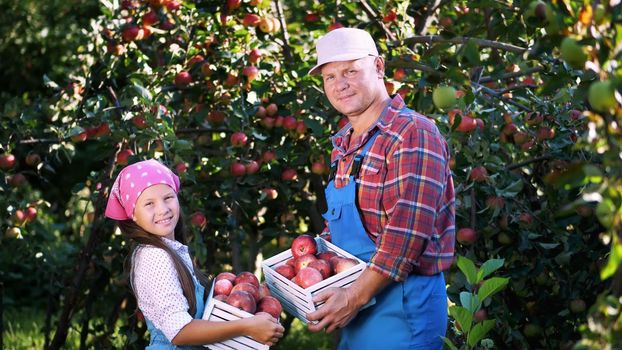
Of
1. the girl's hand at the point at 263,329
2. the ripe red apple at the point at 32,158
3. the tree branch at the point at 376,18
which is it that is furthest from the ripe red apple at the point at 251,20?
the girl's hand at the point at 263,329

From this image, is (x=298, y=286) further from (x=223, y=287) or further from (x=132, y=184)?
(x=132, y=184)

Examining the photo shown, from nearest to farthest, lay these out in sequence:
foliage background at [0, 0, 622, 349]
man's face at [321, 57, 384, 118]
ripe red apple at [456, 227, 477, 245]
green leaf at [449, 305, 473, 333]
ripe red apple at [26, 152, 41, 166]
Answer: green leaf at [449, 305, 473, 333], man's face at [321, 57, 384, 118], ripe red apple at [456, 227, 477, 245], foliage background at [0, 0, 622, 349], ripe red apple at [26, 152, 41, 166]

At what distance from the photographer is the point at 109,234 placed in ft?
13.6

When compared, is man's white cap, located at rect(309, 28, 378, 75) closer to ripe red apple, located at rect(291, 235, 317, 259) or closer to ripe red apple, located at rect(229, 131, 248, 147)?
ripe red apple, located at rect(291, 235, 317, 259)

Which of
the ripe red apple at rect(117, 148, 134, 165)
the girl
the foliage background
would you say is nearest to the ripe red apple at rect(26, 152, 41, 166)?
the foliage background

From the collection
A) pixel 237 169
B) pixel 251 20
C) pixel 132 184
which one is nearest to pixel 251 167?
pixel 237 169

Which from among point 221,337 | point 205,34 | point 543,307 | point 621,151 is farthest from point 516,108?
point 621,151

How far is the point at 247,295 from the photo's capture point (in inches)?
94.9

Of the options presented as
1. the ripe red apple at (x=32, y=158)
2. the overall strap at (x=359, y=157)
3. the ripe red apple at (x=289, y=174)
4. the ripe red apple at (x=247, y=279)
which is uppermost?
the overall strap at (x=359, y=157)

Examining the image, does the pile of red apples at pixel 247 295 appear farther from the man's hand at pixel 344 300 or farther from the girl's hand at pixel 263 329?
the man's hand at pixel 344 300

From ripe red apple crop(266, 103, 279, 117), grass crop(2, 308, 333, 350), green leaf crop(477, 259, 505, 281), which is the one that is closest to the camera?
green leaf crop(477, 259, 505, 281)

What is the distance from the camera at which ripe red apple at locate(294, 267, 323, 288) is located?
2.34 m

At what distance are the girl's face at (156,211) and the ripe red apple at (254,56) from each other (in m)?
1.26

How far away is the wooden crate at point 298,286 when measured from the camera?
7.57ft
